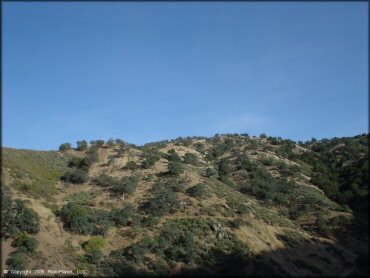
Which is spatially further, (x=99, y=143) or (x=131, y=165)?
(x=99, y=143)

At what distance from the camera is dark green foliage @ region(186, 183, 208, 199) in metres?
61.7

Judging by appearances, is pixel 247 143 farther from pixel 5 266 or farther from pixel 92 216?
pixel 5 266

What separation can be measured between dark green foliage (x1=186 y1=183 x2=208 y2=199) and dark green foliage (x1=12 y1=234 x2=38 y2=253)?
78.5 ft

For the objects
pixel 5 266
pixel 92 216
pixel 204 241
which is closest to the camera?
pixel 5 266

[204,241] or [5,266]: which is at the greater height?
[204,241]

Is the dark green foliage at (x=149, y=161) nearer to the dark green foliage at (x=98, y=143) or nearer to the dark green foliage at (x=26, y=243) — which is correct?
the dark green foliage at (x=98, y=143)

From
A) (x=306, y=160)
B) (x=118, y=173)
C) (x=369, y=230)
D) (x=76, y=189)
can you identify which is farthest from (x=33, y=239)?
(x=306, y=160)

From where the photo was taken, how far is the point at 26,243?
150 ft

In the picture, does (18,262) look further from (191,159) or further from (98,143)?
(191,159)

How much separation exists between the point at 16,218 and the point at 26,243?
496 cm

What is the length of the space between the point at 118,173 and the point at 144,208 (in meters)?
12.8

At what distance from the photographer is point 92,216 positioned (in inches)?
2144

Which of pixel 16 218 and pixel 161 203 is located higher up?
pixel 161 203

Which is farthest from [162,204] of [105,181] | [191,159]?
[191,159]
